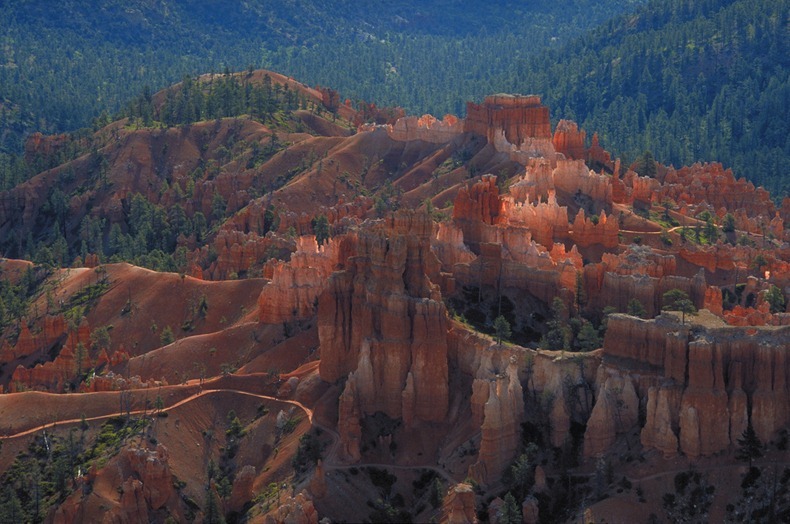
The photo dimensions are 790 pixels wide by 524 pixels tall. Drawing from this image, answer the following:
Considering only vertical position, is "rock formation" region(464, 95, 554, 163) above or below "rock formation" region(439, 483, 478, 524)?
above

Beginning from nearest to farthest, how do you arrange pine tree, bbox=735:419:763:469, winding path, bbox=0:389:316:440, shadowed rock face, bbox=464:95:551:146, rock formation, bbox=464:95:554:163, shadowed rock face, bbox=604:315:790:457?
pine tree, bbox=735:419:763:469 < shadowed rock face, bbox=604:315:790:457 < winding path, bbox=0:389:316:440 < rock formation, bbox=464:95:554:163 < shadowed rock face, bbox=464:95:551:146

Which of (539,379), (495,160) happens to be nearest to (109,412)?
(539,379)

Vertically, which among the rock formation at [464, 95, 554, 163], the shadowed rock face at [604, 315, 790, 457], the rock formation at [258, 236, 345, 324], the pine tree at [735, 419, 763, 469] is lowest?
the pine tree at [735, 419, 763, 469]

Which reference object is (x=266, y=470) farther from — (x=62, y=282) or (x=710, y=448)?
(x=62, y=282)

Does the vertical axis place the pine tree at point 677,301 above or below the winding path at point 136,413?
above

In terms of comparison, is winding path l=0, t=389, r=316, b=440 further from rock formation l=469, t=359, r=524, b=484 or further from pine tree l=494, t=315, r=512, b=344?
rock formation l=469, t=359, r=524, b=484

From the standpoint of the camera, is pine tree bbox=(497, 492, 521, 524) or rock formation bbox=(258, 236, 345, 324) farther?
rock formation bbox=(258, 236, 345, 324)

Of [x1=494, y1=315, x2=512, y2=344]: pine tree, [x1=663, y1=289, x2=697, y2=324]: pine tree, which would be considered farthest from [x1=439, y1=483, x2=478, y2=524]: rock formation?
[x1=663, y1=289, x2=697, y2=324]: pine tree

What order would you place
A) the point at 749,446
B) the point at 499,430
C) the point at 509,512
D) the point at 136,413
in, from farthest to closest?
the point at 136,413, the point at 499,430, the point at 509,512, the point at 749,446

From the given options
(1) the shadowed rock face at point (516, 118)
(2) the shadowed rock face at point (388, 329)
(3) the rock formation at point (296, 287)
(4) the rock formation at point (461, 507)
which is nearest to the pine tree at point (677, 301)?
(2) the shadowed rock face at point (388, 329)

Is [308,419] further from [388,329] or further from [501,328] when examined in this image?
[501,328]

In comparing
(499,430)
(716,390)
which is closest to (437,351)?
(499,430)

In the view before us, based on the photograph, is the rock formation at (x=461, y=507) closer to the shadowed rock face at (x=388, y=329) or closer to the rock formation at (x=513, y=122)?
the shadowed rock face at (x=388, y=329)
